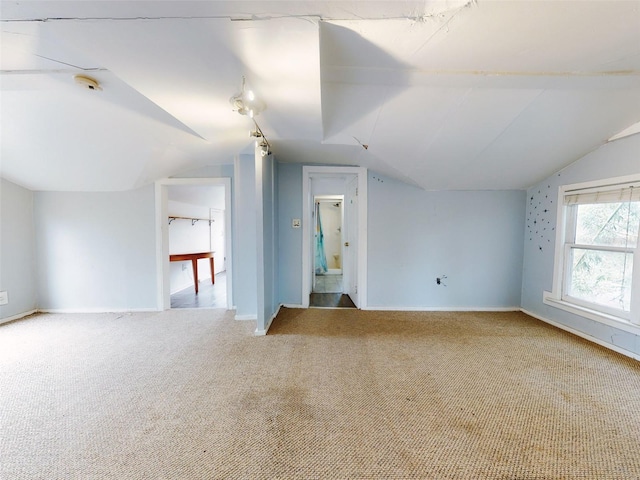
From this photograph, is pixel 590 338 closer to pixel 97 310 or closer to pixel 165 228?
pixel 165 228

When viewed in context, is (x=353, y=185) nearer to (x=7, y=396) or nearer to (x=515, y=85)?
(x=515, y=85)

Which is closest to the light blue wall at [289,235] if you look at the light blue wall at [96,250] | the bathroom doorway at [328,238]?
the light blue wall at [96,250]

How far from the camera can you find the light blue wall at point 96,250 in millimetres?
3010

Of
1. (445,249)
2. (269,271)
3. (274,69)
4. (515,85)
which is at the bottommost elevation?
(269,271)

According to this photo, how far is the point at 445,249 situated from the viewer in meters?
3.11

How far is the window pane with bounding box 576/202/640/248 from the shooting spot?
2025 mm

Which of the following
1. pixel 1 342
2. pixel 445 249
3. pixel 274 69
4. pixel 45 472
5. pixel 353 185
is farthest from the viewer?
pixel 353 185

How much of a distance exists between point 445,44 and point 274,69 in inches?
37.1

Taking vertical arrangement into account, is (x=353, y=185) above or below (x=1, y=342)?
above

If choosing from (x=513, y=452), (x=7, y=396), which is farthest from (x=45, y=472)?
(x=513, y=452)

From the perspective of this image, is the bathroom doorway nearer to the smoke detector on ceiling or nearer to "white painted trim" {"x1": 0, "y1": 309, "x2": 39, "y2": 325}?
the smoke detector on ceiling

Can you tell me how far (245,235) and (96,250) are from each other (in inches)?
84.5

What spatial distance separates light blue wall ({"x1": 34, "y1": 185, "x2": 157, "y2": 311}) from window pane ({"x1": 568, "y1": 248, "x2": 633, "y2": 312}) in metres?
5.21

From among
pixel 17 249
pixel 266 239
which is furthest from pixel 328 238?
pixel 17 249
